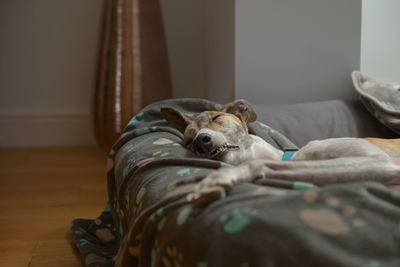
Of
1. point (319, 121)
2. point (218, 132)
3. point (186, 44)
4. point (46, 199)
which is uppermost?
point (186, 44)

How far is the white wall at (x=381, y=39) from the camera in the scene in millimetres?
2338

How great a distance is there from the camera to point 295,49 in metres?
2.26

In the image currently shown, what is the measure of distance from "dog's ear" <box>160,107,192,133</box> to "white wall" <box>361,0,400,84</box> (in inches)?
43.9

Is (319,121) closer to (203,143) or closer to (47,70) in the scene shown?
(203,143)

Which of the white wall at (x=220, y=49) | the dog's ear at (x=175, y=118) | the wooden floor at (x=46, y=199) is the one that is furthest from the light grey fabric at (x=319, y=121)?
the wooden floor at (x=46, y=199)

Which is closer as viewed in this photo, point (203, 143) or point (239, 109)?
point (203, 143)

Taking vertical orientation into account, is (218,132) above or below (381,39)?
below

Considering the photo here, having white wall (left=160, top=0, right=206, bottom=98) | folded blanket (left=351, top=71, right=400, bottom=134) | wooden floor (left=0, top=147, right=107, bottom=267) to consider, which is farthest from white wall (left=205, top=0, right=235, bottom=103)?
wooden floor (left=0, top=147, right=107, bottom=267)

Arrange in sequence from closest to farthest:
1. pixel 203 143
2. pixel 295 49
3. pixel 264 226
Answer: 1. pixel 264 226
2. pixel 203 143
3. pixel 295 49

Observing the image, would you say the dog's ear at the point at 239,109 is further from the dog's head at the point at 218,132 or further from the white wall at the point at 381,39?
the white wall at the point at 381,39

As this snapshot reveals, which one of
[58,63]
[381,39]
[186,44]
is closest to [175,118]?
[381,39]

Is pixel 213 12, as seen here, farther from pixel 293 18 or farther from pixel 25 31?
pixel 25 31

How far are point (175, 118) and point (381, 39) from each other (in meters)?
1.26

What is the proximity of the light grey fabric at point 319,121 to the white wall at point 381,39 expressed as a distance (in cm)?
34
